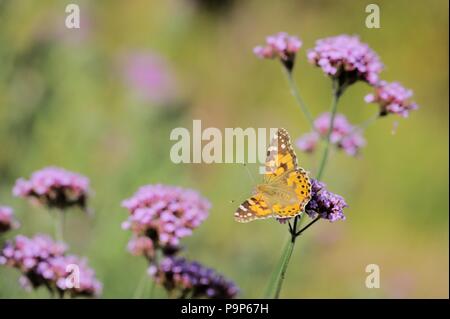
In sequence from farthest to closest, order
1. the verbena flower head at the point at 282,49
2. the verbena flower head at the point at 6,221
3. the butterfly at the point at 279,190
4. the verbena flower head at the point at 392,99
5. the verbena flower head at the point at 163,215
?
the verbena flower head at the point at 282,49 → the verbena flower head at the point at 392,99 → the verbena flower head at the point at 6,221 → the verbena flower head at the point at 163,215 → the butterfly at the point at 279,190

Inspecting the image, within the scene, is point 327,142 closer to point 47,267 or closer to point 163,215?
point 163,215

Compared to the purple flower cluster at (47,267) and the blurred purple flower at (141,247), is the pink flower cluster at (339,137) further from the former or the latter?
the purple flower cluster at (47,267)

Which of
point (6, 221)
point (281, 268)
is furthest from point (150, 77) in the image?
point (281, 268)

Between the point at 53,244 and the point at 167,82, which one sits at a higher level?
the point at 167,82

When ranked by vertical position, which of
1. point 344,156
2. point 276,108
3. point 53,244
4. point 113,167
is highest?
point 276,108

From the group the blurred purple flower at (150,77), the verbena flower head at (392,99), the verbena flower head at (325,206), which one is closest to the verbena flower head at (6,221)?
the verbena flower head at (325,206)

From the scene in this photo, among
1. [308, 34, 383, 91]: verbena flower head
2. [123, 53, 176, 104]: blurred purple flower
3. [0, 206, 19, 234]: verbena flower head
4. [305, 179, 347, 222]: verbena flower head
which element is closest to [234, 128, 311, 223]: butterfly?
[305, 179, 347, 222]: verbena flower head

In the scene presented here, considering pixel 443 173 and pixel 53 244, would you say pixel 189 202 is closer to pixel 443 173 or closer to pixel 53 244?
pixel 53 244
